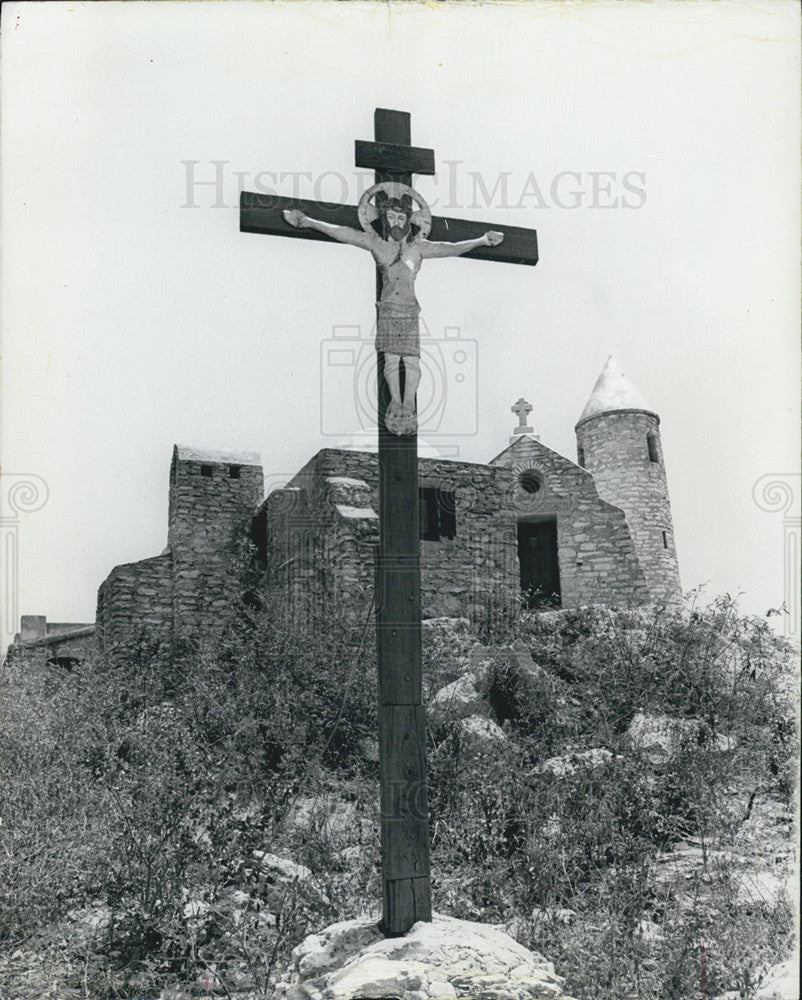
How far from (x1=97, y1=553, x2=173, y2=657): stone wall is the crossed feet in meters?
8.80

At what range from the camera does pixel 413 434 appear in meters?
4.49

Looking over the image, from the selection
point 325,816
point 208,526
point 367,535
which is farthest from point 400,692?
point 208,526

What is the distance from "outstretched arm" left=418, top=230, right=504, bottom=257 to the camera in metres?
4.72

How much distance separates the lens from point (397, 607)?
4.25 meters

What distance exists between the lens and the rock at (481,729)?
7449mm

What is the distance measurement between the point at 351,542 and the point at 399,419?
6708 millimetres

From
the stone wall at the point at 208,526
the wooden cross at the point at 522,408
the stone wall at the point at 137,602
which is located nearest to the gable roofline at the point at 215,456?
the stone wall at the point at 208,526

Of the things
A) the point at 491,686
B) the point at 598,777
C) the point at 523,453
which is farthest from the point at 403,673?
the point at 523,453

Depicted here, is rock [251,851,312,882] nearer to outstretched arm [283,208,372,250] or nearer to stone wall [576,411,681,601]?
outstretched arm [283,208,372,250]

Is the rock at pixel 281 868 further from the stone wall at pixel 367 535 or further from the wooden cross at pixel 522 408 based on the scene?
the wooden cross at pixel 522 408

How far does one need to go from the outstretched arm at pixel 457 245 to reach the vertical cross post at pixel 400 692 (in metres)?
0.31

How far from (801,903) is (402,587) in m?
2.18

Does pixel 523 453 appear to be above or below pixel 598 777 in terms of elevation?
above

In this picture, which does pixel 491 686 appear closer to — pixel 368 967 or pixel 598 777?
pixel 598 777
